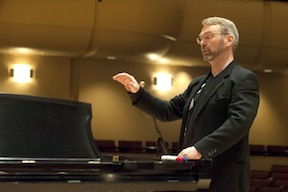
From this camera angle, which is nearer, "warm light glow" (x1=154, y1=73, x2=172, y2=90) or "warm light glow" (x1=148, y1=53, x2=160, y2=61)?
"warm light glow" (x1=148, y1=53, x2=160, y2=61)

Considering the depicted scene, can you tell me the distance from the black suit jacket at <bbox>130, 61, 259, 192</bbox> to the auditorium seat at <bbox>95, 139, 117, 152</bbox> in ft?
28.3

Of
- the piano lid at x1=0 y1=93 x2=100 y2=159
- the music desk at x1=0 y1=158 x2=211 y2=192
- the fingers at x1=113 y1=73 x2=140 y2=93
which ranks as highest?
the fingers at x1=113 y1=73 x2=140 y2=93

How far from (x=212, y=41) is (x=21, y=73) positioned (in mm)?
9042

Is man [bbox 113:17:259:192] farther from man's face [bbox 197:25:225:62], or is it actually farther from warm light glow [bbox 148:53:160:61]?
warm light glow [bbox 148:53:160:61]

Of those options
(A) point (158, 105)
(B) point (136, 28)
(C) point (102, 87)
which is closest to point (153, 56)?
(B) point (136, 28)

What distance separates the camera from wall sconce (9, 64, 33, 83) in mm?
11266

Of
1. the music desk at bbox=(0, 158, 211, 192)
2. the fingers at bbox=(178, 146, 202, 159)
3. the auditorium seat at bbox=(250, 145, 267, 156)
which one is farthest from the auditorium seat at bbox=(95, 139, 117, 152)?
the music desk at bbox=(0, 158, 211, 192)

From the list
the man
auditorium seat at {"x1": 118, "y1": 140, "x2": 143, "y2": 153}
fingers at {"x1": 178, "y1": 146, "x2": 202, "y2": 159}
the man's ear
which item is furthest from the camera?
auditorium seat at {"x1": 118, "y1": 140, "x2": 143, "y2": 153}

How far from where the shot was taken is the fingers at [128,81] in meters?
→ 2.64

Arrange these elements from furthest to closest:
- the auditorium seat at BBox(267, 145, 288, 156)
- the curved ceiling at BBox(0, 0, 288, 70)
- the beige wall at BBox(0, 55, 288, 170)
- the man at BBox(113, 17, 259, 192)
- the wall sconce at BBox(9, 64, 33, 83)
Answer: the auditorium seat at BBox(267, 145, 288, 156)
the beige wall at BBox(0, 55, 288, 170)
the wall sconce at BBox(9, 64, 33, 83)
the curved ceiling at BBox(0, 0, 288, 70)
the man at BBox(113, 17, 259, 192)

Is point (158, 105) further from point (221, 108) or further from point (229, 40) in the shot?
point (229, 40)

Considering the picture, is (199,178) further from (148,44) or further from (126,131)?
(126,131)

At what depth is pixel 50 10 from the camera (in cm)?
962

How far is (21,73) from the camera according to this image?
11.3 meters
